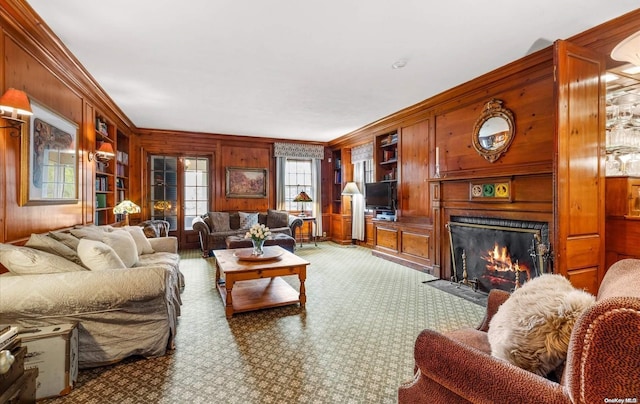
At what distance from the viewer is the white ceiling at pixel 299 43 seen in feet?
7.52

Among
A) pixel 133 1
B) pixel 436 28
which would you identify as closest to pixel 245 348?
pixel 133 1

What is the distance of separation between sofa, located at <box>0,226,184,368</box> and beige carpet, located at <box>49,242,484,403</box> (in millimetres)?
160

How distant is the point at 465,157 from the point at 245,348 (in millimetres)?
Answer: 3478

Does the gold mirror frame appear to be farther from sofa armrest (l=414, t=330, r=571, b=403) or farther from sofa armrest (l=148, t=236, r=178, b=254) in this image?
sofa armrest (l=148, t=236, r=178, b=254)

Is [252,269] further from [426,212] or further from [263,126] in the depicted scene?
[263,126]

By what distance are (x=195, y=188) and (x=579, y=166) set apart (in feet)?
21.8

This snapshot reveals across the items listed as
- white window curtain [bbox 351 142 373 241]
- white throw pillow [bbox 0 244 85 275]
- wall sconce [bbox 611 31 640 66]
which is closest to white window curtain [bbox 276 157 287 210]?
white window curtain [bbox 351 142 373 241]

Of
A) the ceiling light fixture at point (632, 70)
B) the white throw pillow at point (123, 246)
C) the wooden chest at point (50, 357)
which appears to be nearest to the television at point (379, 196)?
the ceiling light fixture at point (632, 70)

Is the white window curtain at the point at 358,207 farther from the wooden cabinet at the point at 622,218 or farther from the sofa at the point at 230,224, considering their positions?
the wooden cabinet at the point at 622,218

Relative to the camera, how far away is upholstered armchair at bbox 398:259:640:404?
644 mm

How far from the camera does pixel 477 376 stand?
0.98 meters

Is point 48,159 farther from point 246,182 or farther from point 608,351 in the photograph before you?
point 246,182

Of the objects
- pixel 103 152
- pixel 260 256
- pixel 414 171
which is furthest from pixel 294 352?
pixel 103 152

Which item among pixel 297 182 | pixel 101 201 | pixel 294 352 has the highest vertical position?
pixel 297 182
